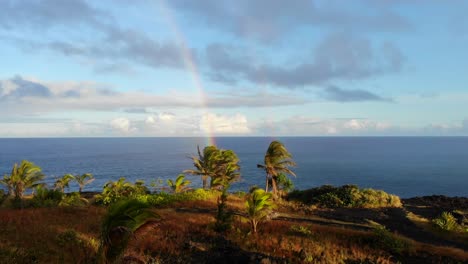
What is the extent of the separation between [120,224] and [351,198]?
37.8m

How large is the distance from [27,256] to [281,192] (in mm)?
41572

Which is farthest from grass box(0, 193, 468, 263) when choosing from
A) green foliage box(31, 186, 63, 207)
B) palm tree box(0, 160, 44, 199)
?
palm tree box(0, 160, 44, 199)

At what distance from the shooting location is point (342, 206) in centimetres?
3872

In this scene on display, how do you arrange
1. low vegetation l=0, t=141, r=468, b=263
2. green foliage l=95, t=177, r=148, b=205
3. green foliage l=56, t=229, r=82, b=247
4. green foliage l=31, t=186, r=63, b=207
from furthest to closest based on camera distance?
1. green foliage l=95, t=177, r=148, b=205
2. green foliage l=31, t=186, r=63, b=207
3. green foliage l=56, t=229, r=82, b=247
4. low vegetation l=0, t=141, r=468, b=263

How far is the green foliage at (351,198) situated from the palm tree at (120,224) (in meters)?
36.5

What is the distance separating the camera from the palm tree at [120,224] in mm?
6961

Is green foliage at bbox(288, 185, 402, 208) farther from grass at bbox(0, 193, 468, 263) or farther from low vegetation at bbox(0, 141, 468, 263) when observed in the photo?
grass at bbox(0, 193, 468, 263)

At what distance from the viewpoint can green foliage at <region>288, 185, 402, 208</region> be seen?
3866 centimetres

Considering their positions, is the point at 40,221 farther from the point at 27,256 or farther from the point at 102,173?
the point at 102,173

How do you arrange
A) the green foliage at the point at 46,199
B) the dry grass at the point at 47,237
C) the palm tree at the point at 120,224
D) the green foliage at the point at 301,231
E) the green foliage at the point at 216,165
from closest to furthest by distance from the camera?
the palm tree at the point at 120,224
the dry grass at the point at 47,237
the green foliage at the point at 301,231
the green foliage at the point at 46,199
the green foliage at the point at 216,165

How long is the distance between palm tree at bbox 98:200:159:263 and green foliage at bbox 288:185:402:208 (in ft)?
120

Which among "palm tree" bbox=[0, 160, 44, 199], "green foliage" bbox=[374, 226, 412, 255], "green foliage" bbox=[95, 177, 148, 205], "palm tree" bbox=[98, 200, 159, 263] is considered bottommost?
"green foliage" bbox=[95, 177, 148, 205]

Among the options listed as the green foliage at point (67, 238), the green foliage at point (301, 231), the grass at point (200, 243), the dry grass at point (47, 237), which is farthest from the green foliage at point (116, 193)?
the green foliage at point (301, 231)

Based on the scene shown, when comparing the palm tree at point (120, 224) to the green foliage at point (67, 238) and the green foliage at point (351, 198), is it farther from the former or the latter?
the green foliage at point (351, 198)
